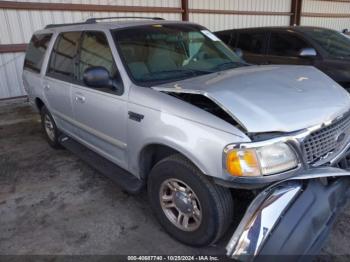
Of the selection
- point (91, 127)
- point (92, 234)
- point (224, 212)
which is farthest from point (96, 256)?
point (91, 127)

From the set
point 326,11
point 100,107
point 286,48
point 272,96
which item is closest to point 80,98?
point 100,107

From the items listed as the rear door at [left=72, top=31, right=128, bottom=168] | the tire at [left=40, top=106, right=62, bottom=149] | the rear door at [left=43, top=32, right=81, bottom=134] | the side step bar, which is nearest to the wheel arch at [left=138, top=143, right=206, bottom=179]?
the side step bar

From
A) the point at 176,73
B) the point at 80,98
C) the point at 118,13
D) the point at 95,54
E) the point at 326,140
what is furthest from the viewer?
the point at 118,13

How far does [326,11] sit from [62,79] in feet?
53.2

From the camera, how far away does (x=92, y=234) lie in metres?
2.94

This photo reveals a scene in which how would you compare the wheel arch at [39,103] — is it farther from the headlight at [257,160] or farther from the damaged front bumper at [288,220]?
the damaged front bumper at [288,220]

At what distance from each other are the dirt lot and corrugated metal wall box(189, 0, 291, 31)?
8406 millimetres

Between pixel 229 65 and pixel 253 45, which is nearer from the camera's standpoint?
pixel 229 65

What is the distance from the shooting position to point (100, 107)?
324cm

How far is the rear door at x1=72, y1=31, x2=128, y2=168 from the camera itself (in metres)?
3.03

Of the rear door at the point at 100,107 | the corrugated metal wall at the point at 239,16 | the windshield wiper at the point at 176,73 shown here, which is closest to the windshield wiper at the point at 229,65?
the windshield wiper at the point at 176,73

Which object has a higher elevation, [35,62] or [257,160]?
[35,62]

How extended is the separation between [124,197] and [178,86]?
1.56m

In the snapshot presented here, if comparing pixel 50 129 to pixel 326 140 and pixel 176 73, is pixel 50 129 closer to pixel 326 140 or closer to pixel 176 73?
pixel 176 73
